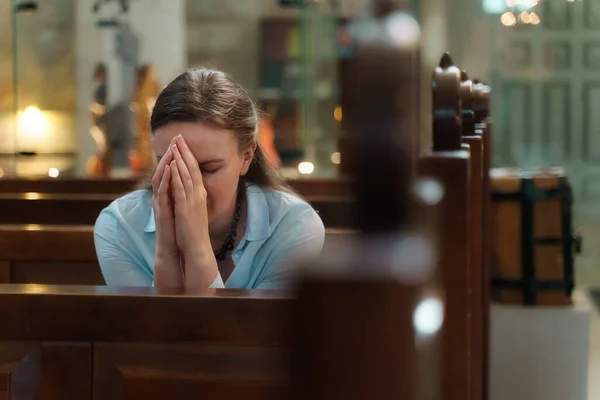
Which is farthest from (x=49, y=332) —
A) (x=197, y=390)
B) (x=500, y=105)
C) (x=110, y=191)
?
(x=500, y=105)

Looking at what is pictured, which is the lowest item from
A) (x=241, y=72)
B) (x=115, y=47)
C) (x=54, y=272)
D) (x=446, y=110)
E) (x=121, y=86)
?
(x=54, y=272)

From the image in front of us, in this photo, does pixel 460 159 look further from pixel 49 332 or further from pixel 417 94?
pixel 49 332

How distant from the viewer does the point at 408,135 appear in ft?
0.84

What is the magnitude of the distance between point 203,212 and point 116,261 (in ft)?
0.85

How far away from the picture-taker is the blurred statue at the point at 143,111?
540 cm

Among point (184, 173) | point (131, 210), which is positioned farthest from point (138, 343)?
point (131, 210)

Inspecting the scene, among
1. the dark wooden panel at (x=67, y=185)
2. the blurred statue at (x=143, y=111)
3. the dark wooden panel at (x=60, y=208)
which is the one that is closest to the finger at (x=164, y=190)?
the dark wooden panel at (x=60, y=208)

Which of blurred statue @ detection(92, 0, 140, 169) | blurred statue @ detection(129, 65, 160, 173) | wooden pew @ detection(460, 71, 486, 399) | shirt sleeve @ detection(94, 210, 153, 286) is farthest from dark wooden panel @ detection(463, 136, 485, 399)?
→ blurred statue @ detection(92, 0, 140, 169)

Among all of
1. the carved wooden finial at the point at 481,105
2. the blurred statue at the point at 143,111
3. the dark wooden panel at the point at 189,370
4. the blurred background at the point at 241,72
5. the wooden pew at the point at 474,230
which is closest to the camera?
the dark wooden panel at the point at 189,370

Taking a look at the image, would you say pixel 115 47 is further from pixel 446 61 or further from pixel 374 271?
pixel 374 271

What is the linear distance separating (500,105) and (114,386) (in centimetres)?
588

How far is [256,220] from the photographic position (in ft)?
5.50

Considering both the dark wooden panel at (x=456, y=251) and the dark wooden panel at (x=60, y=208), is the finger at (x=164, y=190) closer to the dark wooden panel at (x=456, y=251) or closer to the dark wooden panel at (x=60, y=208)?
the dark wooden panel at (x=456, y=251)

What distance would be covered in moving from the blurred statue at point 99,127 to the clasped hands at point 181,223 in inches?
166
